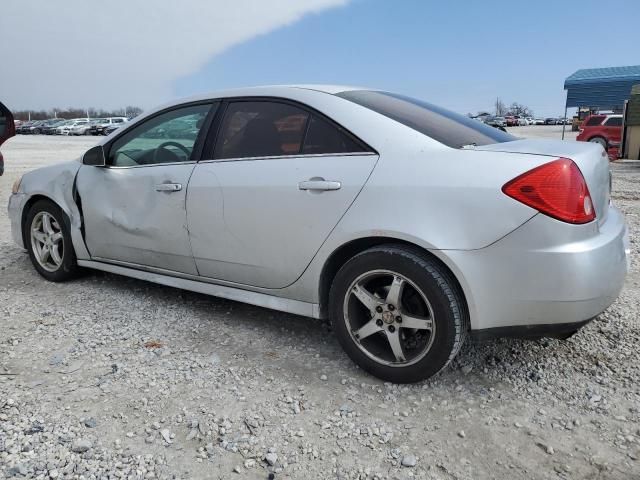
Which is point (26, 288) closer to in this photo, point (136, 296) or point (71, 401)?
point (136, 296)

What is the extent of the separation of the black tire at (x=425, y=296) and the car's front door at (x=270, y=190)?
25 centimetres

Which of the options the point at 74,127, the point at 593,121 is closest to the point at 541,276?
the point at 593,121

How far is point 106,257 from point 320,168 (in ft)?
6.50

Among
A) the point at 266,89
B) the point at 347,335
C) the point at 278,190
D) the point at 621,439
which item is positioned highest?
the point at 266,89

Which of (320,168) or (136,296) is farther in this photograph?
(136,296)

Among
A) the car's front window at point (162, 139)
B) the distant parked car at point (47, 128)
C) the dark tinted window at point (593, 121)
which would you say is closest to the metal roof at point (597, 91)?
the dark tinted window at point (593, 121)

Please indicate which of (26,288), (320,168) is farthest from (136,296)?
(320,168)

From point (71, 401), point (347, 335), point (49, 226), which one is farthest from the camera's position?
point (49, 226)

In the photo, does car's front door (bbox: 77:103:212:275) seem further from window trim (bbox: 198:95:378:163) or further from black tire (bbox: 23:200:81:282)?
black tire (bbox: 23:200:81:282)

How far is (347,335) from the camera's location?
2.73 meters

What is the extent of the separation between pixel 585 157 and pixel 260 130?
5.67ft

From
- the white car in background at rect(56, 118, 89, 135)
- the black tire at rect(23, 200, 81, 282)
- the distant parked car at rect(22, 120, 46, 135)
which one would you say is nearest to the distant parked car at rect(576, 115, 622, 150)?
the black tire at rect(23, 200, 81, 282)

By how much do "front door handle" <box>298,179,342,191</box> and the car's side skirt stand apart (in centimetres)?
64

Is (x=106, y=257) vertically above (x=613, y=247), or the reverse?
(x=613, y=247)
